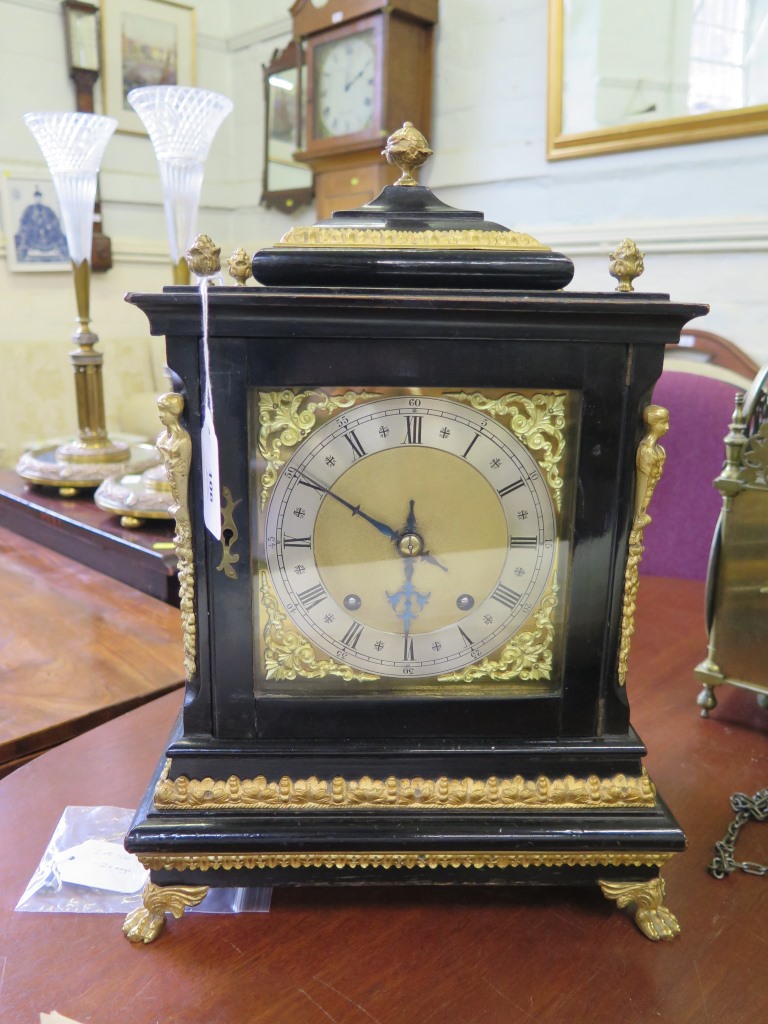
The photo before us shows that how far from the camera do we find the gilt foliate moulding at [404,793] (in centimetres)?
58

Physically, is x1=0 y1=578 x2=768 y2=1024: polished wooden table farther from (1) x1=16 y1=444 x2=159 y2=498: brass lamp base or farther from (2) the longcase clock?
(2) the longcase clock

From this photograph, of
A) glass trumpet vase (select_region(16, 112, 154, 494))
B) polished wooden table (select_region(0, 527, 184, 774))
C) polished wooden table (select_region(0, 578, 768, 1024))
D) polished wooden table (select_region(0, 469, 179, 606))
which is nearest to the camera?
polished wooden table (select_region(0, 578, 768, 1024))

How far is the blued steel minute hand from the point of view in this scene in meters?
0.56

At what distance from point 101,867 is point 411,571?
335 millimetres

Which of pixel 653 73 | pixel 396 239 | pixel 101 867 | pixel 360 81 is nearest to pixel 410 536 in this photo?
pixel 396 239

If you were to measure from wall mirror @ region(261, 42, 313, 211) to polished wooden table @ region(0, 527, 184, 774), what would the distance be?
7.85 ft

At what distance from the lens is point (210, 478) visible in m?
0.55

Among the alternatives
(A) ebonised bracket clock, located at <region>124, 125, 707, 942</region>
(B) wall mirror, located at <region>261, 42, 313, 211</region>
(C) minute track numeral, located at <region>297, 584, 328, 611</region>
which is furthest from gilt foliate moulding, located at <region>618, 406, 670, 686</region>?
(B) wall mirror, located at <region>261, 42, 313, 211</region>

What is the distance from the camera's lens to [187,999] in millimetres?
501

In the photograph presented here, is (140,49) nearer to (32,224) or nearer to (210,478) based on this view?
(32,224)

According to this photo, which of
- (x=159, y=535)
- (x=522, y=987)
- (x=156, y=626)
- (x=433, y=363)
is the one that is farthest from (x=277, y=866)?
(x=159, y=535)

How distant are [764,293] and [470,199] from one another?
3.45 feet

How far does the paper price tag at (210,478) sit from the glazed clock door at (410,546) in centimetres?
3

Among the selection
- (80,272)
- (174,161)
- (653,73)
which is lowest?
(80,272)
